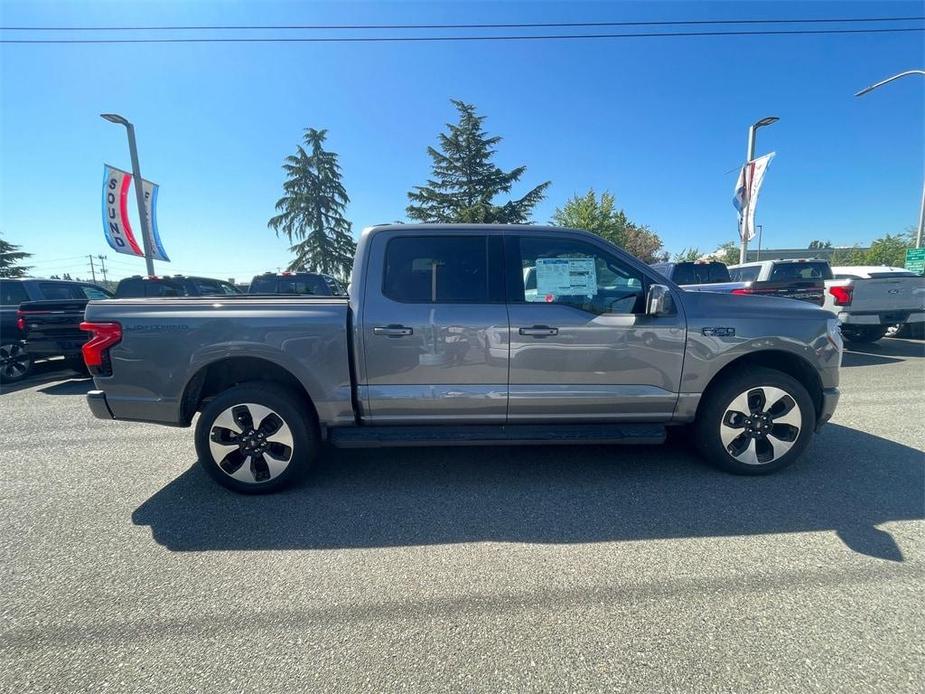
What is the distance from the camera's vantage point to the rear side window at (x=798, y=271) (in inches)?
385

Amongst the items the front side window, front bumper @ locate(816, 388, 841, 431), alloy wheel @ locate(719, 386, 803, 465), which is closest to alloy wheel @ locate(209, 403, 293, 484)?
the front side window

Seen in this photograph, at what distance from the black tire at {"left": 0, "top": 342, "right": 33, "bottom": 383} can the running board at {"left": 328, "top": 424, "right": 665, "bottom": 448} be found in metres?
8.19

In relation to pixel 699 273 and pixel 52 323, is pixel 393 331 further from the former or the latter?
pixel 699 273

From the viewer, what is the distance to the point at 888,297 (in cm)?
787

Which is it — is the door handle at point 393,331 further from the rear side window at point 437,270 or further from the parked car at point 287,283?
the parked car at point 287,283

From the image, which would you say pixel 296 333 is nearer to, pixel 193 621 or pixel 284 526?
pixel 284 526

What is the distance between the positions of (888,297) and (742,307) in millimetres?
8025

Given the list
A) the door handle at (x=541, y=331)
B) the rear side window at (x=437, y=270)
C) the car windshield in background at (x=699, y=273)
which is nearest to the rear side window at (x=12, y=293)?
the rear side window at (x=437, y=270)

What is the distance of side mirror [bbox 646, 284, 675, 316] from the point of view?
281 cm

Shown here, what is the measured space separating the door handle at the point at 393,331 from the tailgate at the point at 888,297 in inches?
383

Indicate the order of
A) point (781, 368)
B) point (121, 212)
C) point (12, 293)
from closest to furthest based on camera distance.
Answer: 1. point (781, 368)
2. point (12, 293)
3. point (121, 212)

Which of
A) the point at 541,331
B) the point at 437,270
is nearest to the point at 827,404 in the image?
the point at 541,331

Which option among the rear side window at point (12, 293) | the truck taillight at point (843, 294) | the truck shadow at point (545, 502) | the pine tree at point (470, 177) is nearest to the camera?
the truck shadow at point (545, 502)

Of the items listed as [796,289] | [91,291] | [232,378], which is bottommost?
[232,378]
